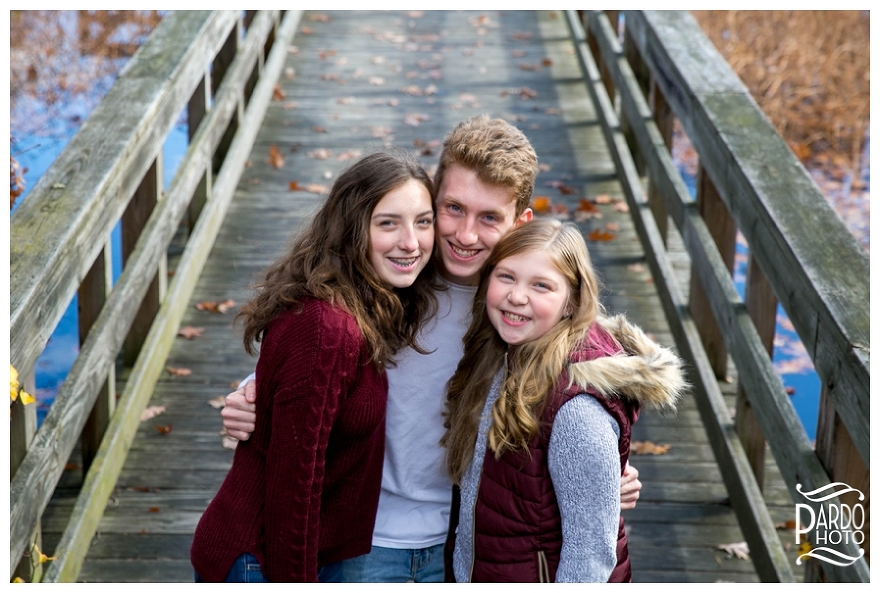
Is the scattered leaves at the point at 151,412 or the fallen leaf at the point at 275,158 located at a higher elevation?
the scattered leaves at the point at 151,412

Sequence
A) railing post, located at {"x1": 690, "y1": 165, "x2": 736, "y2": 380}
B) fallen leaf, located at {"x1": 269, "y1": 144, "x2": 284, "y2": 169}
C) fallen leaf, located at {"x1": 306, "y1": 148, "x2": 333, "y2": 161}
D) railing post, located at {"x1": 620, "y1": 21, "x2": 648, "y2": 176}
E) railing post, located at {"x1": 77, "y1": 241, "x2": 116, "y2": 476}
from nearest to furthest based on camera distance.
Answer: railing post, located at {"x1": 77, "y1": 241, "x2": 116, "y2": 476} < railing post, located at {"x1": 690, "y1": 165, "x2": 736, "y2": 380} < railing post, located at {"x1": 620, "y1": 21, "x2": 648, "y2": 176} < fallen leaf, located at {"x1": 269, "y1": 144, "x2": 284, "y2": 169} < fallen leaf, located at {"x1": 306, "y1": 148, "x2": 333, "y2": 161}

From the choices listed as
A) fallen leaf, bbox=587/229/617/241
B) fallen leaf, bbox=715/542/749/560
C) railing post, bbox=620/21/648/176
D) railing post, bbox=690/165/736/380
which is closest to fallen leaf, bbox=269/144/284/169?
fallen leaf, bbox=587/229/617/241

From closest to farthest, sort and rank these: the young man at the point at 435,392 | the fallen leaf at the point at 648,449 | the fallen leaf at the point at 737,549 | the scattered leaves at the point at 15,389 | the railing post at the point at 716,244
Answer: the young man at the point at 435,392 < the scattered leaves at the point at 15,389 < the fallen leaf at the point at 737,549 < the fallen leaf at the point at 648,449 < the railing post at the point at 716,244

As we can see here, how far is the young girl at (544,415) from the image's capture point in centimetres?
205

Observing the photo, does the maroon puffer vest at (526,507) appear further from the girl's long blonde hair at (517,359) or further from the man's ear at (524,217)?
the man's ear at (524,217)

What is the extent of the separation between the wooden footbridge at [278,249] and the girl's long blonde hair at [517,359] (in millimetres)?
663

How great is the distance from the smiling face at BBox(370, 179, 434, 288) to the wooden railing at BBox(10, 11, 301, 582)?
93 cm

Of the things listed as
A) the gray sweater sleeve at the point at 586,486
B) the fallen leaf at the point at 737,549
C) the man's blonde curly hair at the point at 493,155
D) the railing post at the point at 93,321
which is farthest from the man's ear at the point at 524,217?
the railing post at the point at 93,321

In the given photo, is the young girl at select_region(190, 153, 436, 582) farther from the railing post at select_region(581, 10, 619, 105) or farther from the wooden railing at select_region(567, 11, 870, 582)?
the railing post at select_region(581, 10, 619, 105)

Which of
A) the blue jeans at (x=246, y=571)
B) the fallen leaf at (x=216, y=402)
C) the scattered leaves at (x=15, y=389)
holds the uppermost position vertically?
the scattered leaves at (x=15, y=389)

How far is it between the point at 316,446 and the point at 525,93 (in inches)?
229

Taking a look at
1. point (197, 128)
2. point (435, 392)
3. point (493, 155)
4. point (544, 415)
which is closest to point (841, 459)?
point (544, 415)

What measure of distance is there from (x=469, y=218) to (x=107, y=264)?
1736mm

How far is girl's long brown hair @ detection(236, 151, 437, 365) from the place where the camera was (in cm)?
225
